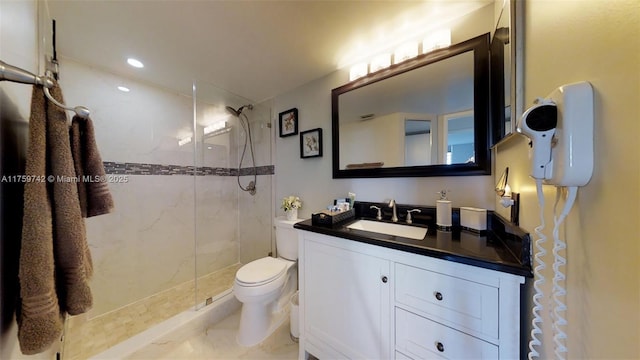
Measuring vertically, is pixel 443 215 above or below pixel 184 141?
below

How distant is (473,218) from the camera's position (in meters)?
1.10

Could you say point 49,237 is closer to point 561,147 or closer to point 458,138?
point 561,147

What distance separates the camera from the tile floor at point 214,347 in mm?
1346

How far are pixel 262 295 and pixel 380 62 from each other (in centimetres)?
189

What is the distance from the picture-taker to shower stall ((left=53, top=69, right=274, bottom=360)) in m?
1.66

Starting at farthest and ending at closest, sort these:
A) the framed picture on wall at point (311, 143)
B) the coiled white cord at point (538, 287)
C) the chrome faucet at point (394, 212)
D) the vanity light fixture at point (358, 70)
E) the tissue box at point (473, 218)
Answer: the framed picture on wall at point (311, 143), the vanity light fixture at point (358, 70), the chrome faucet at point (394, 212), the tissue box at point (473, 218), the coiled white cord at point (538, 287)

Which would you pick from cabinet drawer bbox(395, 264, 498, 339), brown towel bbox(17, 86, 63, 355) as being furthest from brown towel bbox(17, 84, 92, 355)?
cabinet drawer bbox(395, 264, 498, 339)

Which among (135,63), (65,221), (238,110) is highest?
(135,63)

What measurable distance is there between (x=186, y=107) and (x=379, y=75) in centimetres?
200

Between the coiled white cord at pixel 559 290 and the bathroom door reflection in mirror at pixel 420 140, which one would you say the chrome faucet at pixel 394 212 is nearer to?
the bathroom door reflection in mirror at pixel 420 140

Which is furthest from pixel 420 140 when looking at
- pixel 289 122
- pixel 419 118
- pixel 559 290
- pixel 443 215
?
pixel 289 122

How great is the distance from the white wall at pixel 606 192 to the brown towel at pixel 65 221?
117 cm

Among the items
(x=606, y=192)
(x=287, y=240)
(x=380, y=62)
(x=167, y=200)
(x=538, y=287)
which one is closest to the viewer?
(x=606, y=192)

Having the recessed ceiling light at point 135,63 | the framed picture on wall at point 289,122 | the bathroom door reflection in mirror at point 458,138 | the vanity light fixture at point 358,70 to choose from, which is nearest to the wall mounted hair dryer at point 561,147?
the bathroom door reflection in mirror at point 458,138
